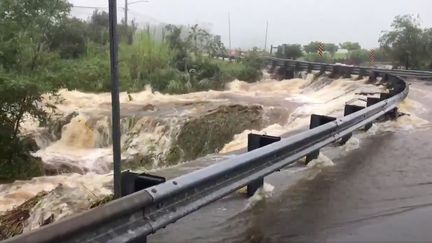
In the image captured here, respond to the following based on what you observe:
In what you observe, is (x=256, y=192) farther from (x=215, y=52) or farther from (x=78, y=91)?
(x=215, y=52)

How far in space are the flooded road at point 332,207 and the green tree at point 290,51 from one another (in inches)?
1883

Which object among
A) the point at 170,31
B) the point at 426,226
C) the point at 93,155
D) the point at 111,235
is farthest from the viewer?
the point at 170,31

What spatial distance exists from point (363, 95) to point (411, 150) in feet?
33.9

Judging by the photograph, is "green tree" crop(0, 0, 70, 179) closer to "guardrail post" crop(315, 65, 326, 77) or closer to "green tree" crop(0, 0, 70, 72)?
"green tree" crop(0, 0, 70, 72)

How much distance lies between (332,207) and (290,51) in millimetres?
51370

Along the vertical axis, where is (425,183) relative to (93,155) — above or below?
above

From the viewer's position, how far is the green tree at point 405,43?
36.3 meters

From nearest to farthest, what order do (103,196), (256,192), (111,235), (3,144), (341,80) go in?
(111,235) < (256,192) < (103,196) < (3,144) < (341,80)

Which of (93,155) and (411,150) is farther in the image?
(93,155)

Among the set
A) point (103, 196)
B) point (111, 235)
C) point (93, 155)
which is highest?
point (111, 235)

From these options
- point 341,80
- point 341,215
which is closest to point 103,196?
point 341,215

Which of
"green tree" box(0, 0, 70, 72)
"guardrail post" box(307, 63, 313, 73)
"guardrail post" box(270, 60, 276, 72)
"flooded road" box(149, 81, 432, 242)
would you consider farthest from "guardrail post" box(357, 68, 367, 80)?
"flooded road" box(149, 81, 432, 242)

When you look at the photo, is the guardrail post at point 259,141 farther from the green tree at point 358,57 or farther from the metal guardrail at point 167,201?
the green tree at point 358,57

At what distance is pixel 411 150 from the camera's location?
866 centimetres
